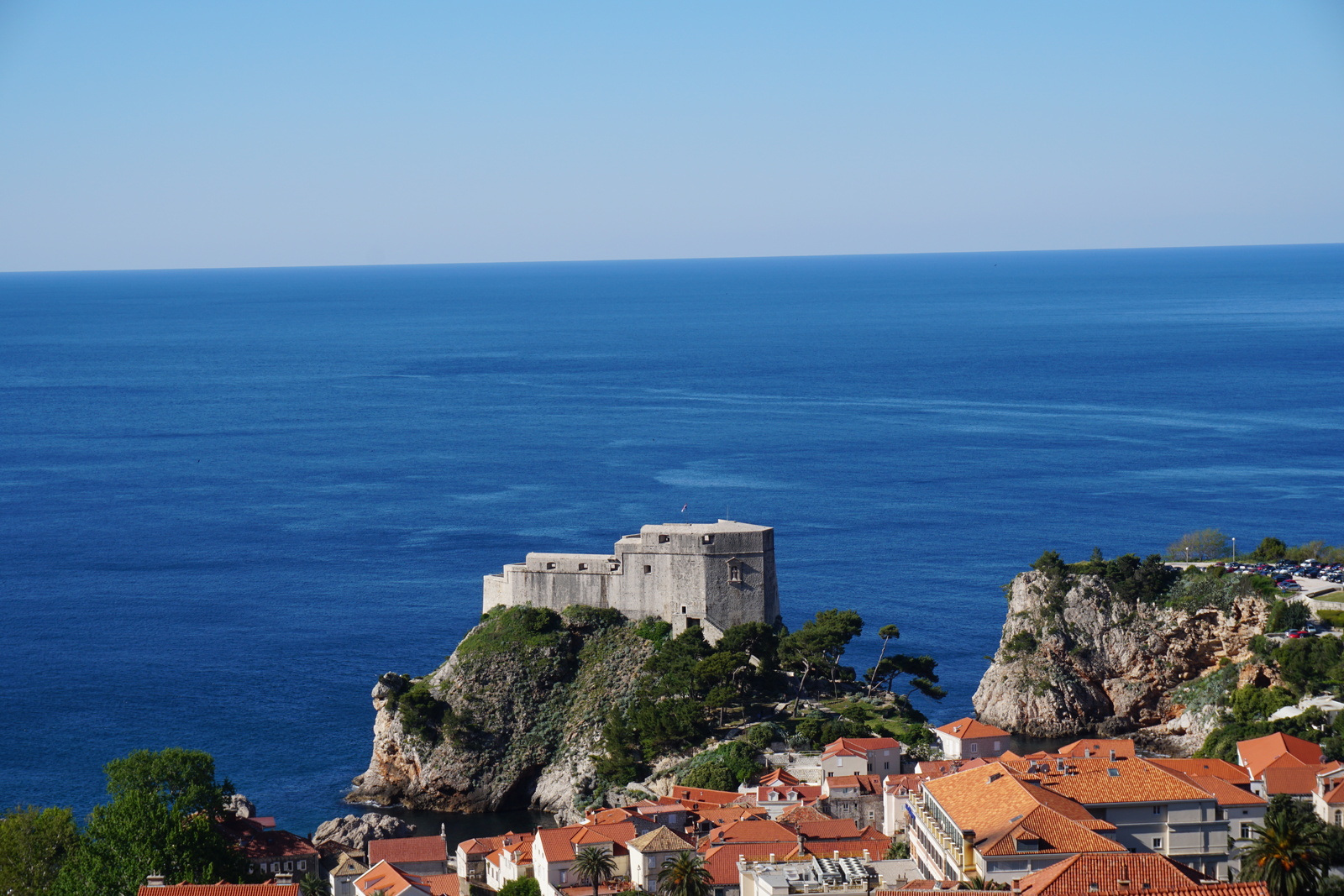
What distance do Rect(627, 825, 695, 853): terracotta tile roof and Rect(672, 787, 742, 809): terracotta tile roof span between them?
5321 millimetres

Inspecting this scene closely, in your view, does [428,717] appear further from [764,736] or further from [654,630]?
[764,736]

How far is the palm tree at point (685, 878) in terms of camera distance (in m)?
38.7

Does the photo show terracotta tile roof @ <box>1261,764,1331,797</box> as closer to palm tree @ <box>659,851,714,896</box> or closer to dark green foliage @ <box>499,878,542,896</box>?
palm tree @ <box>659,851,714,896</box>

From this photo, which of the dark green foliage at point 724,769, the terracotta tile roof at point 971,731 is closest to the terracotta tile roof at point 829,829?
the dark green foliage at point 724,769

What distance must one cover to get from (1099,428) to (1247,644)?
78.4 m

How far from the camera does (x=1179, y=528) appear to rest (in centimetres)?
9906

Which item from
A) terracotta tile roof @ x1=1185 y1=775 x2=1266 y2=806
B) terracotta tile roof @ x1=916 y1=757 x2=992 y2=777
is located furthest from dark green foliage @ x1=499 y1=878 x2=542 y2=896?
terracotta tile roof @ x1=1185 y1=775 x2=1266 y2=806

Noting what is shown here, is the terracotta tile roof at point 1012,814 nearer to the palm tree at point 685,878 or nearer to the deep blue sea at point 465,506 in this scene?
the palm tree at point 685,878

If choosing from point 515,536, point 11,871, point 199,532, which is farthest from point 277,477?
point 11,871

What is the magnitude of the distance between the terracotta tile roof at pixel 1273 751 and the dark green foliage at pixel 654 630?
22.0 meters

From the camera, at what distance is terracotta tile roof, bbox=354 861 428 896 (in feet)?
147

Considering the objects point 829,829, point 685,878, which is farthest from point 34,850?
point 829,829

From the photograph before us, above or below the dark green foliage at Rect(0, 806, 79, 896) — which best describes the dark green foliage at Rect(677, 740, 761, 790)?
below

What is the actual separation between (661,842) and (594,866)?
205 cm
